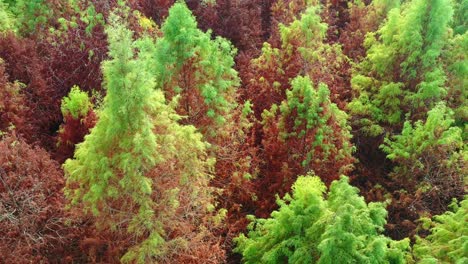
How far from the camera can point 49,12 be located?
20.7 metres

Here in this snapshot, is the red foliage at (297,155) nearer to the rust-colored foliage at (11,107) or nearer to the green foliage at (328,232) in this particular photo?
the green foliage at (328,232)

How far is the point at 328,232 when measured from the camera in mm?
9281

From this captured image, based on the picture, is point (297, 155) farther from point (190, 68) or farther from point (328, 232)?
point (328, 232)

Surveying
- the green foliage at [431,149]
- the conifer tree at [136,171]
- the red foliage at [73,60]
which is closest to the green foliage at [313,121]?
the green foliage at [431,149]

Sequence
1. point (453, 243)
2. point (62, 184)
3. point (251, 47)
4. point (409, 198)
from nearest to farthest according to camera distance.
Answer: point (453, 243)
point (62, 184)
point (409, 198)
point (251, 47)

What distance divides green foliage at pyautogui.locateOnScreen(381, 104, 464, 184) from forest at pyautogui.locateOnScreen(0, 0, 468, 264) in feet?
0.19

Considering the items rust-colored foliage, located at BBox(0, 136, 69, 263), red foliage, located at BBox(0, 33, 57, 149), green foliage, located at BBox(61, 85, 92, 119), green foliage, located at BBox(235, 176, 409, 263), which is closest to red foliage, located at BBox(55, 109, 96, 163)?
green foliage, located at BBox(61, 85, 92, 119)

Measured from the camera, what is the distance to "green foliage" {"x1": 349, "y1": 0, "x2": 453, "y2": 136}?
54.2ft

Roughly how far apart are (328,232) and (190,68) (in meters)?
7.10

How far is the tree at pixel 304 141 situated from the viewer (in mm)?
14625

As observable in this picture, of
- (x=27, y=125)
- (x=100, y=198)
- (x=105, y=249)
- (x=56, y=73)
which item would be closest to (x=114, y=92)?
(x=100, y=198)

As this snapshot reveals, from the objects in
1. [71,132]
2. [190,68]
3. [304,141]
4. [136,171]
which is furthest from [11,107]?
[304,141]

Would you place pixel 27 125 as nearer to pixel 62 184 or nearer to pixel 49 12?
pixel 62 184

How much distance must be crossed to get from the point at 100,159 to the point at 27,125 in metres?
7.31
